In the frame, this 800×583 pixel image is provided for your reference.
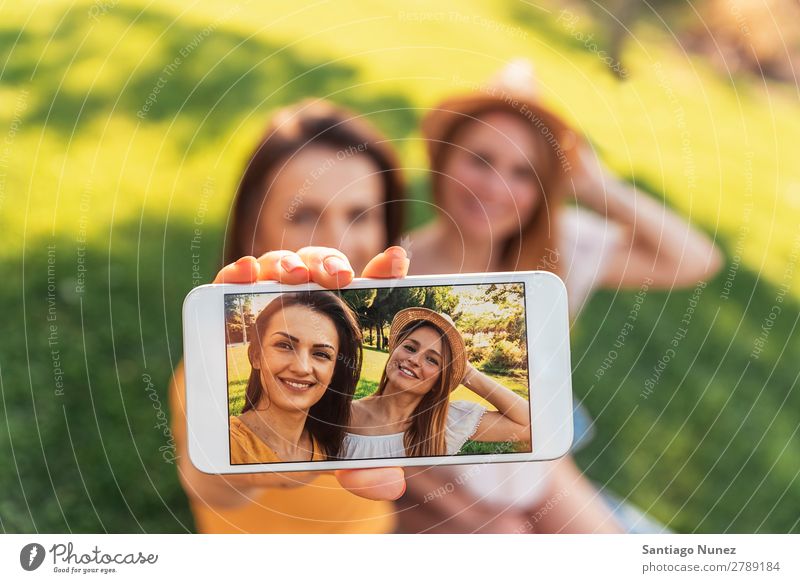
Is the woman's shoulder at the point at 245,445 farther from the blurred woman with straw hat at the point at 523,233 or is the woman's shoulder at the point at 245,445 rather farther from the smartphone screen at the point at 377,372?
the blurred woman with straw hat at the point at 523,233

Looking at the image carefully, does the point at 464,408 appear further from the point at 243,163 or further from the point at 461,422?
the point at 243,163

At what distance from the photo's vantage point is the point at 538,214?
2.27 ft

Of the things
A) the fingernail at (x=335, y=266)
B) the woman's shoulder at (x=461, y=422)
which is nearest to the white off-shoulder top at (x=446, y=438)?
the woman's shoulder at (x=461, y=422)

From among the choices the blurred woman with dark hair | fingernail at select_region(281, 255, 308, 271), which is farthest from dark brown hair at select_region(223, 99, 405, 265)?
fingernail at select_region(281, 255, 308, 271)

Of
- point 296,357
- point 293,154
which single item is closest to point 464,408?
point 296,357

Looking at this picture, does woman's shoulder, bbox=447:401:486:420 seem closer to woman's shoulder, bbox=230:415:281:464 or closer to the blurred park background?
woman's shoulder, bbox=230:415:281:464

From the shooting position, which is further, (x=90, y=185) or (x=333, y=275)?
(x=90, y=185)

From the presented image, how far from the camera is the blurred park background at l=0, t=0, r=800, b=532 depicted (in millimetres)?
730

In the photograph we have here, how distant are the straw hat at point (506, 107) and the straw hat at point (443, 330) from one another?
0.21 metres

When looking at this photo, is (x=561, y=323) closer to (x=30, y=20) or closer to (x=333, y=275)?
(x=333, y=275)

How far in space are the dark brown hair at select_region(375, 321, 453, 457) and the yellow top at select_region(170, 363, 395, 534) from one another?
0.40 feet

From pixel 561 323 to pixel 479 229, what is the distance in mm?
152

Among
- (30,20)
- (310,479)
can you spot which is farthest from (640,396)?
(30,20)

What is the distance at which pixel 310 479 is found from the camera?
64cm
